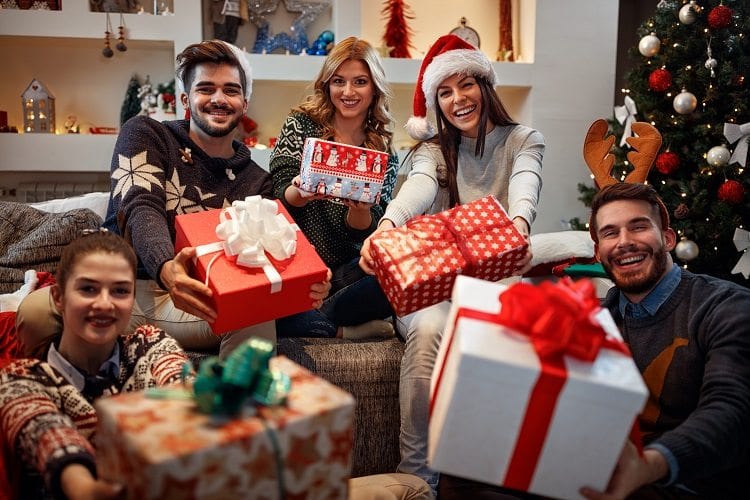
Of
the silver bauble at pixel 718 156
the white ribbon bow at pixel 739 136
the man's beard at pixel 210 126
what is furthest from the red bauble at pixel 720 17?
the man's beard at pixel 210 126

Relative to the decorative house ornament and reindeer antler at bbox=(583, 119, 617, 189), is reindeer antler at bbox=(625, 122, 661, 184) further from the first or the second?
the decorative house ornament

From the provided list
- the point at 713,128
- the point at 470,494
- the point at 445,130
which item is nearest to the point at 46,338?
the point at 470,494

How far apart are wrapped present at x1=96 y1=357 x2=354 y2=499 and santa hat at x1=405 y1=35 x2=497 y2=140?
1604 mm

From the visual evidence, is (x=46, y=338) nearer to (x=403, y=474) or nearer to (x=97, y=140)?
(x=403, y=474)

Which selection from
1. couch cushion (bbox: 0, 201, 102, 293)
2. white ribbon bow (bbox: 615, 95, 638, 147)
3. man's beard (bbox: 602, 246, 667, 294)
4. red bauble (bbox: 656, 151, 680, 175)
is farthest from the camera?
white ribbon bow (bbox: 615, 95, 638, 147)

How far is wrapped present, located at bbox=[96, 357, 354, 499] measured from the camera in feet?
3.22

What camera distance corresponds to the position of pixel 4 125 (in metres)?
4.39

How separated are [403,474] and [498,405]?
88cm

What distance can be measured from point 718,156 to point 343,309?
2.12m

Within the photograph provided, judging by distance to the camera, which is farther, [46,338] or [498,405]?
[46,338]

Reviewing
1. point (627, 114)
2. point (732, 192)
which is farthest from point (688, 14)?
point (732, 192)

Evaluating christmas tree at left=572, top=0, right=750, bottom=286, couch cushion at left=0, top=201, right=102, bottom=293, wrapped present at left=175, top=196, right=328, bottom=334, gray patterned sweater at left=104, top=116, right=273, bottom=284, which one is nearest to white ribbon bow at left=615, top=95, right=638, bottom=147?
christmas tree at left=572, top=0, right=750, bottom=286

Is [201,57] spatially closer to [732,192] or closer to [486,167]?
[486,167]

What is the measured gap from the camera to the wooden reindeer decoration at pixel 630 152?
2.66 metres
